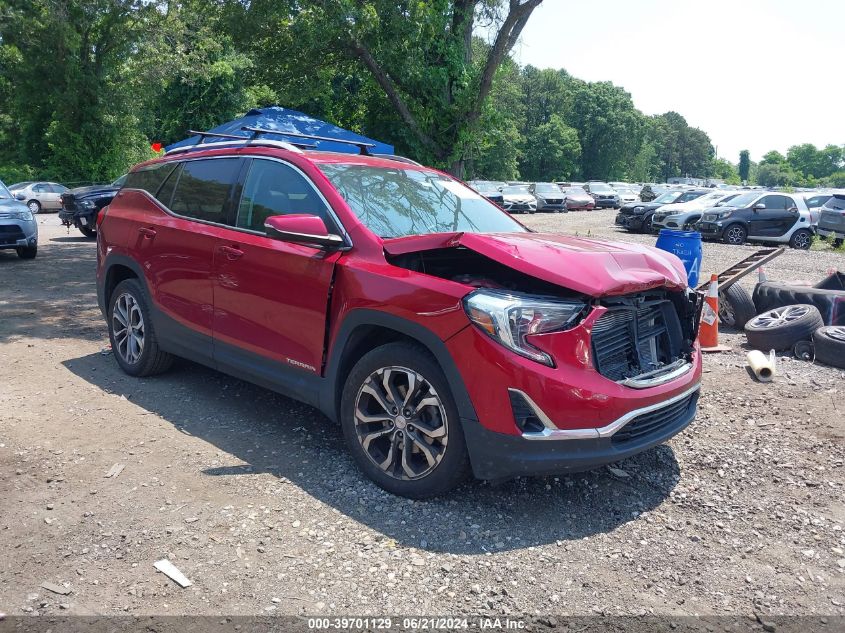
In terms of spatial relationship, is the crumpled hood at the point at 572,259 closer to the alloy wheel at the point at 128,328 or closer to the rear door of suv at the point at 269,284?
the rear door of suv at the point at 269,284

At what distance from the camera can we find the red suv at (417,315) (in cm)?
336

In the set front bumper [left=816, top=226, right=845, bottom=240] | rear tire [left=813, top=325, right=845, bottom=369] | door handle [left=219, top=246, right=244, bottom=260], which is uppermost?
door handle [left=219, top=246, right=244, bottom=260]

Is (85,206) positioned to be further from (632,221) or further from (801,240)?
(801,240)

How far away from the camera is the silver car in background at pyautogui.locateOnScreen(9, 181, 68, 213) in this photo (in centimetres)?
2789

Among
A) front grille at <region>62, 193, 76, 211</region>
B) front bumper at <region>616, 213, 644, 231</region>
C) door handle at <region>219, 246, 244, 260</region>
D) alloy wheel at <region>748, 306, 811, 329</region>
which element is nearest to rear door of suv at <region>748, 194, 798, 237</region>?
front bumper at <region>616, 213, 644, 231</region>

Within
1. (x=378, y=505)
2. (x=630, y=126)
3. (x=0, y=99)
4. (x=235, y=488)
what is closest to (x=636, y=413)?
(x=378, y=505)

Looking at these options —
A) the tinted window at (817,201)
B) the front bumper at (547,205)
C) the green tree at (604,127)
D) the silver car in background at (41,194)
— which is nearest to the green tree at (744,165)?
the green tree at (604,127)

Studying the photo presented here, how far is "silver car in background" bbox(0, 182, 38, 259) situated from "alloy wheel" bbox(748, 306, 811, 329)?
11.8m

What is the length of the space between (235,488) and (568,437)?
1.85m

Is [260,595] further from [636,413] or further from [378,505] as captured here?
[636,413]

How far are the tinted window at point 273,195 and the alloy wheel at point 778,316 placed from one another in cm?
495

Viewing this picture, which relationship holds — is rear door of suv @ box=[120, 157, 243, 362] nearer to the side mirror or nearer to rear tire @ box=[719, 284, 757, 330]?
the side mirror

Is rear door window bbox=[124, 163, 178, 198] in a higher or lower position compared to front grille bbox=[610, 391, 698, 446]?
higher

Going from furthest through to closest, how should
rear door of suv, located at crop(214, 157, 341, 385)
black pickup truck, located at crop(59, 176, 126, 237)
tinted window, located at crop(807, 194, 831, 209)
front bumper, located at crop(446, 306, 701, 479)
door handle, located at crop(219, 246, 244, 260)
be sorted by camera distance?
tinted window, located at crop(807, 194, 831, 209), black pickup truck, located at crop(59, 176, 126, 237), door handle, located at crop(219, 246, 244, 260), rear door of suv, located at crop(214, 157, 341, 385), front bumper, located at crop(446, 306, 701, 479)
